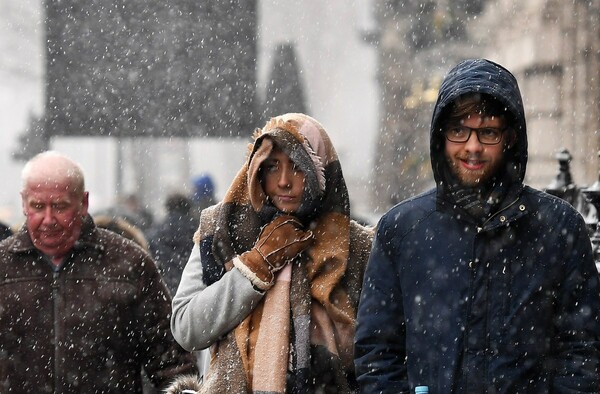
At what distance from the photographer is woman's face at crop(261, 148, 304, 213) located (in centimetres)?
509

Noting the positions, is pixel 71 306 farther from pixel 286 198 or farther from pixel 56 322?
pixel 286 198

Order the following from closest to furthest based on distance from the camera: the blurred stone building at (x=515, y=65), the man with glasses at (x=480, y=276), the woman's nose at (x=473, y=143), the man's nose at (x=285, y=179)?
the man with glasses at (x=480, y=276), the woman's nose at (x=473, y=143), the man's nose at (x=285, y=179), the blurred stone building at (x=515, y=65)

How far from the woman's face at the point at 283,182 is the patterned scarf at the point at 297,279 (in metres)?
0.04

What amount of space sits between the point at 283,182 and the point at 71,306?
4.72 feet

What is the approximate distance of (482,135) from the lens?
4.53 m

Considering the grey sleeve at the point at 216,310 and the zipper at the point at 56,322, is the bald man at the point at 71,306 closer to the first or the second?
the zipper at the point at 56,322

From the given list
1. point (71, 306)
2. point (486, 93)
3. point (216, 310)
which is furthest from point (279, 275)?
point (71, 306)

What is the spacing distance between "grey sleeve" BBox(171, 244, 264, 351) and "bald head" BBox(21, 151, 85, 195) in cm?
127

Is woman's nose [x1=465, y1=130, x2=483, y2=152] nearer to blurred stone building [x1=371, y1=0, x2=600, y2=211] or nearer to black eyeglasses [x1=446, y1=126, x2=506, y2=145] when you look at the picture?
black eyeglasses [x1=446, y1=126, x2=506, y2=145]

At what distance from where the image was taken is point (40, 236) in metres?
6.07

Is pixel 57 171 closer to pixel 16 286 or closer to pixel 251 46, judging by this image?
pixel 16 286

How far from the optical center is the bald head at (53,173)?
6.07m

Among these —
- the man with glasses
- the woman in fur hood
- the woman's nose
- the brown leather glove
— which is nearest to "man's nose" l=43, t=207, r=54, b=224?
the woman in fur hood

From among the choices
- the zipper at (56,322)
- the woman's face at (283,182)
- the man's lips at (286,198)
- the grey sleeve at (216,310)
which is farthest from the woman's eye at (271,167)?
the zipper at (56,322)
